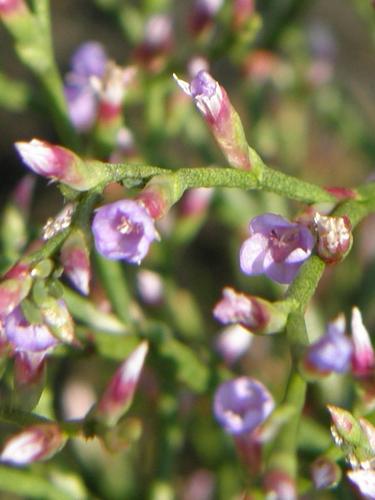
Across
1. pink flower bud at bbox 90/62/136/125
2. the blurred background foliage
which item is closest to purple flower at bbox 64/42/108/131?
the blurred background foliage

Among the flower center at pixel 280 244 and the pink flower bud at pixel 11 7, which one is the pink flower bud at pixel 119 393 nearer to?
the flower center at pixel 280 244

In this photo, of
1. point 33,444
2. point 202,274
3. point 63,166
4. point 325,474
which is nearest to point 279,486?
point 325,474

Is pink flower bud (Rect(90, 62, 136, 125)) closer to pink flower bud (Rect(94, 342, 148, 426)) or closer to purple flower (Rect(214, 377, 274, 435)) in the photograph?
pink flower bud (Rect(94, 342, 148, 426))

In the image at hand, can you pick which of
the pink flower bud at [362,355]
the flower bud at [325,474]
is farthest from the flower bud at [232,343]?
the flower bud at [325,474]

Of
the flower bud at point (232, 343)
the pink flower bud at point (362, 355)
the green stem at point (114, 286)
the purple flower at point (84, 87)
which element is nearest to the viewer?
the pink flower bud at point (362, 355)

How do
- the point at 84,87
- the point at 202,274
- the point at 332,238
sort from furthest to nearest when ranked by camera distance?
the point at 202,274
the point at 84,87
the point at 332,238

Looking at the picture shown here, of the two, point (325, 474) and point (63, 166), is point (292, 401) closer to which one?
point (325, 474)
